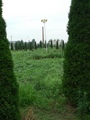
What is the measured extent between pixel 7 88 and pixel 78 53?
6.99ft

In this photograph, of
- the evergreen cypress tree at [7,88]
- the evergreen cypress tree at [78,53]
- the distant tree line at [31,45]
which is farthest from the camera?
the distant tree line at [31,45]

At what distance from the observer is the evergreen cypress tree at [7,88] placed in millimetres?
5117

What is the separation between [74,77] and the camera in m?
6.83

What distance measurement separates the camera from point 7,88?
5.18 m

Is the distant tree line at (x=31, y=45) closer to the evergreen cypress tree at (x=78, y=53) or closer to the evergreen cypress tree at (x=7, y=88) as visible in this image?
the evergreen cypress tree at (x=78, y=53)

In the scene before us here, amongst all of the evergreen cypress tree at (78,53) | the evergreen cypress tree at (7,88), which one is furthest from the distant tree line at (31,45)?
the evergreen cypress tree at (7,88)

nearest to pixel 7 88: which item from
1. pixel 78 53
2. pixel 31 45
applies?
pixel 78 53

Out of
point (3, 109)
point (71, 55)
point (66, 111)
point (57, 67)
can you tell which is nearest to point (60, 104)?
point (66, 111)

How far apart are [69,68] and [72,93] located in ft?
1.67

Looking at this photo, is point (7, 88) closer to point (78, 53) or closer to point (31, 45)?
point (78, 53)

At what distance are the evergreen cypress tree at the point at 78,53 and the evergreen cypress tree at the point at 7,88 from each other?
184 centimetres

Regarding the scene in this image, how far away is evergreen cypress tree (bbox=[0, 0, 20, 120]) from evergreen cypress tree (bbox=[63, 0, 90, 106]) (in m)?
1.84

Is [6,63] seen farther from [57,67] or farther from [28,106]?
[57,67]

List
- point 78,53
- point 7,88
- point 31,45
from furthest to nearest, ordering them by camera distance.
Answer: point 31,45
point 78,53
point 7,88
